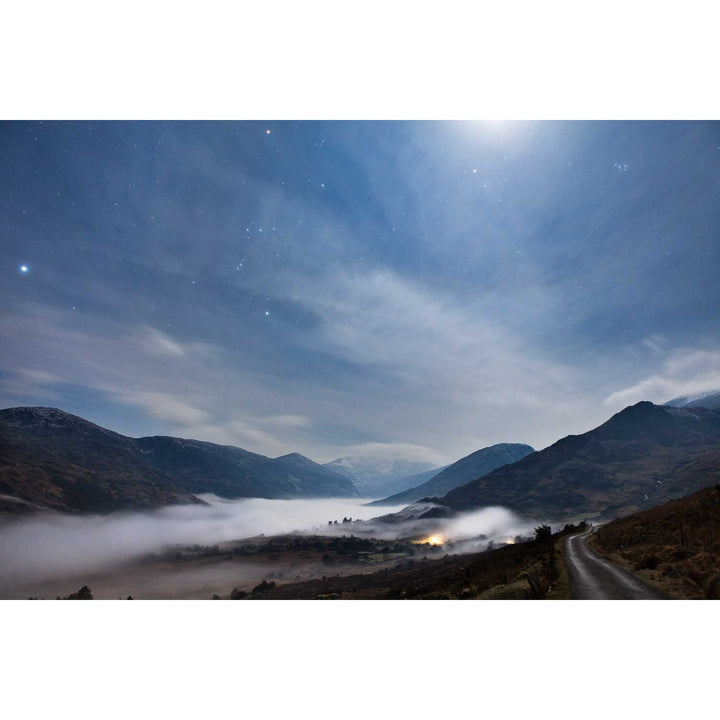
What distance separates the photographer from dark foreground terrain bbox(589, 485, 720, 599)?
979cm

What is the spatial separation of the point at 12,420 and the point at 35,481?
300 ft

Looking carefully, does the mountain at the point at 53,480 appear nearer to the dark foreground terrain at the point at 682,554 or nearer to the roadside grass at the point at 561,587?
the roadside grass at the point at 561,587

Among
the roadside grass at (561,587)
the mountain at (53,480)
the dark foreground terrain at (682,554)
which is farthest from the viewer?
the mountain at (53,480)

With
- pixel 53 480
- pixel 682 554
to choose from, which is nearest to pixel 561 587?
pixel 682 554

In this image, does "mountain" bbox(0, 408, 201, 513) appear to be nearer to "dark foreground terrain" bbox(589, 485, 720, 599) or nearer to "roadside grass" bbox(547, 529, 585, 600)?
"roadside grass" bbox(547, 529, 585, 600)

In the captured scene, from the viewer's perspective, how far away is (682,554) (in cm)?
1248

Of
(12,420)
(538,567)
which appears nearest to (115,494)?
(12,420)

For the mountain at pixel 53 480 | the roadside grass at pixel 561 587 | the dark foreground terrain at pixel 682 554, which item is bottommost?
the roadside grass at pixel 561 587

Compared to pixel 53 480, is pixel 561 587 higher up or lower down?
lower down

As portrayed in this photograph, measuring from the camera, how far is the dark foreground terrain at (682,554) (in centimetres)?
979

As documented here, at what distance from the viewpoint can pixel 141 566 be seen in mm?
95438

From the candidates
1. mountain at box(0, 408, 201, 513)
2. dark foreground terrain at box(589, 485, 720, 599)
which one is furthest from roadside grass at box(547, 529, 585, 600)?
mountain at box(0, 408, 201, 513)

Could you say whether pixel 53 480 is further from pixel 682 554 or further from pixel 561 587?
pixel 682 554

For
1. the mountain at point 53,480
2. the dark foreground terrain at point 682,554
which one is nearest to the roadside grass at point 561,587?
the dark foreground terrain at point 682,554
